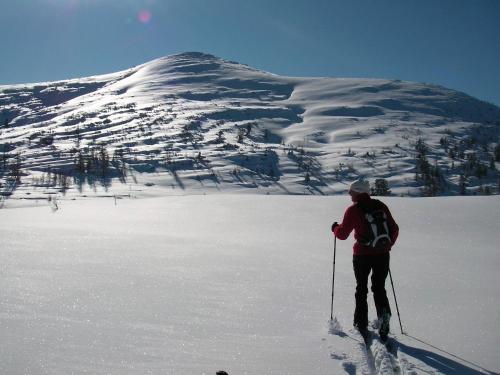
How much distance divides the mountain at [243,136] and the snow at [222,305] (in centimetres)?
3898

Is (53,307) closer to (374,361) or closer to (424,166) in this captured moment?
(374,361)

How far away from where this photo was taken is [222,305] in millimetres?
5645

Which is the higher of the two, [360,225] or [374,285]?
[360,225]

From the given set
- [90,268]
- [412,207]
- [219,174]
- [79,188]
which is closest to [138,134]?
[219,174]

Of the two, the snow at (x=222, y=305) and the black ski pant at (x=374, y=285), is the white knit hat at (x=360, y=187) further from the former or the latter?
the snow at (x=222, y=305)

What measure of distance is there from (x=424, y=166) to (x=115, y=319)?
84.2 metres

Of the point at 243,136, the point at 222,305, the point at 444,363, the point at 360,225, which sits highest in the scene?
the point at 243,136

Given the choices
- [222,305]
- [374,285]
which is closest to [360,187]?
[374,285]

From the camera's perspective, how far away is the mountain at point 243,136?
236 ft

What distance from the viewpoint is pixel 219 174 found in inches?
2916

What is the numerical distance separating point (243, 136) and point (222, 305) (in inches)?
3727

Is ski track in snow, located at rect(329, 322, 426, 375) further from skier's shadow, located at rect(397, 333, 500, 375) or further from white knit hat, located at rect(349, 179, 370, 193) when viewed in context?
white knit hat, located at rect(349, 179, 370, 193)

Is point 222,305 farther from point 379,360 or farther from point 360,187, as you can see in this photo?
point 360,187

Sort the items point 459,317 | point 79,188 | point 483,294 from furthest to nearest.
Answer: point 79,188 < point 483,294 < point 459,317
